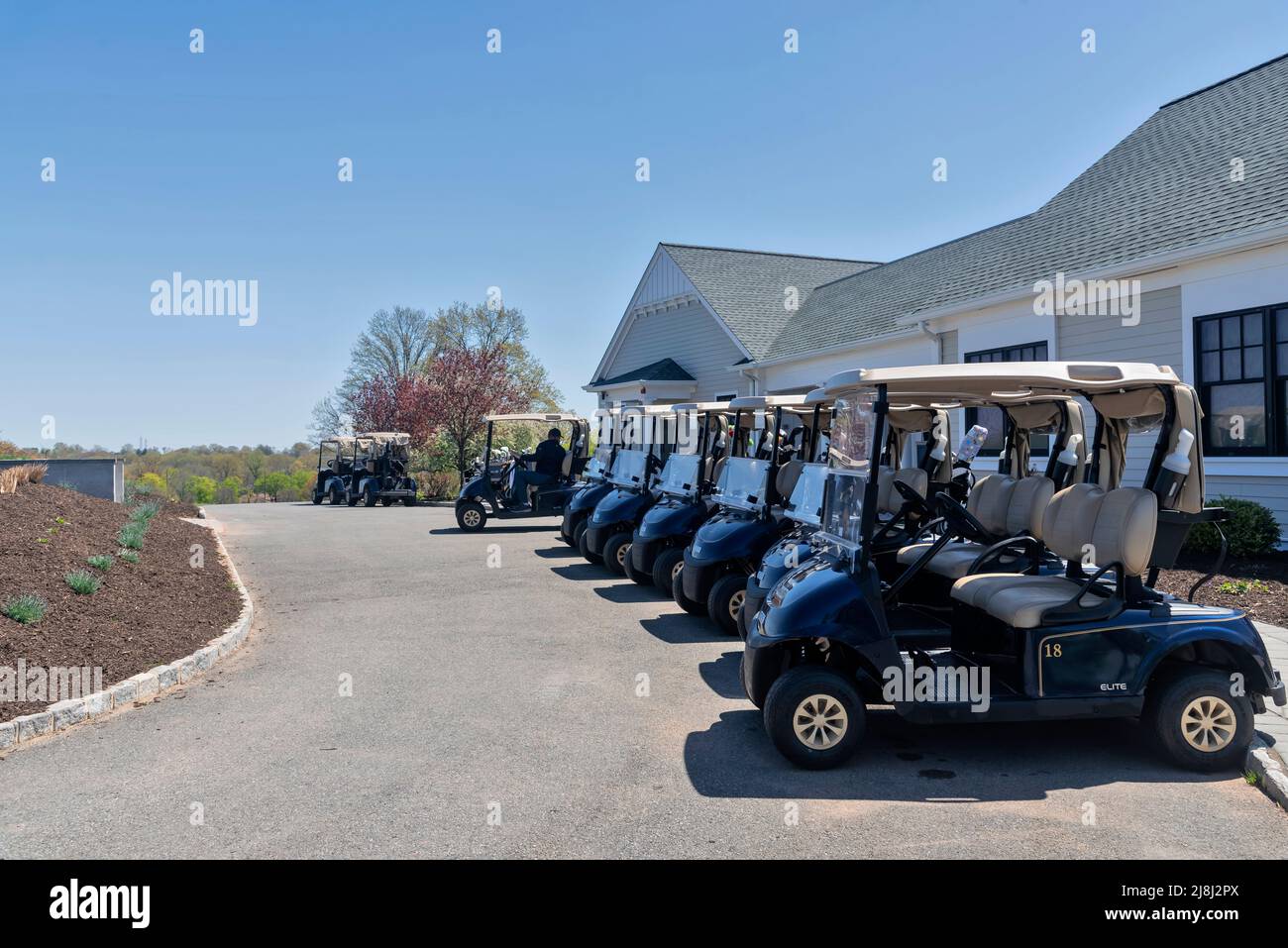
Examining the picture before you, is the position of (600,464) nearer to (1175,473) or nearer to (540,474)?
(540,474)

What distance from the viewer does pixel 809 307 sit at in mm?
24094

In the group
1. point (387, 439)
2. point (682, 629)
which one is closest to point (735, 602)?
point (682, 629)

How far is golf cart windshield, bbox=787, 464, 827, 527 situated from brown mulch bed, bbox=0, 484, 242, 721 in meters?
4.70

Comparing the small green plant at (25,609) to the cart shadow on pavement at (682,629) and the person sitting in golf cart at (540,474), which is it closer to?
the cart shadow on pavement at (682,629)

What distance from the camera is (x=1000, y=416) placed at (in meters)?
13.3

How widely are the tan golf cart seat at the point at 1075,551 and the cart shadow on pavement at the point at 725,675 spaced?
1.73 m

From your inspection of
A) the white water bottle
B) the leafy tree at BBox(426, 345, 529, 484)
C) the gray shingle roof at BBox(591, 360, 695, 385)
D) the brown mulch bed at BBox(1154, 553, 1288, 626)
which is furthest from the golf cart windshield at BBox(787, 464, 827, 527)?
the leafy tree at BBox(426, 345, 529, 484)

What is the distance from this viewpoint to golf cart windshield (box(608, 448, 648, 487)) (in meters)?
13.0

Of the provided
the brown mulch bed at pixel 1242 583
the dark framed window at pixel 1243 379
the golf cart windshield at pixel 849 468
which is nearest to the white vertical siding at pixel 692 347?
the dark framed window at pixel 1243 379

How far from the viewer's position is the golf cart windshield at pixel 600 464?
15008mm

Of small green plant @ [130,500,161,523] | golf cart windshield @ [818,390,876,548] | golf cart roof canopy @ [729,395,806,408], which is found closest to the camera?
golf cart windshield @ [818,390,876,548]

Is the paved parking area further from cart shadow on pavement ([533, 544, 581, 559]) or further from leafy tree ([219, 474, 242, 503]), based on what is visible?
leafy tree ([219, 474, 242, 503])

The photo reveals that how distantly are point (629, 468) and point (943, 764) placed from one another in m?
8.47
